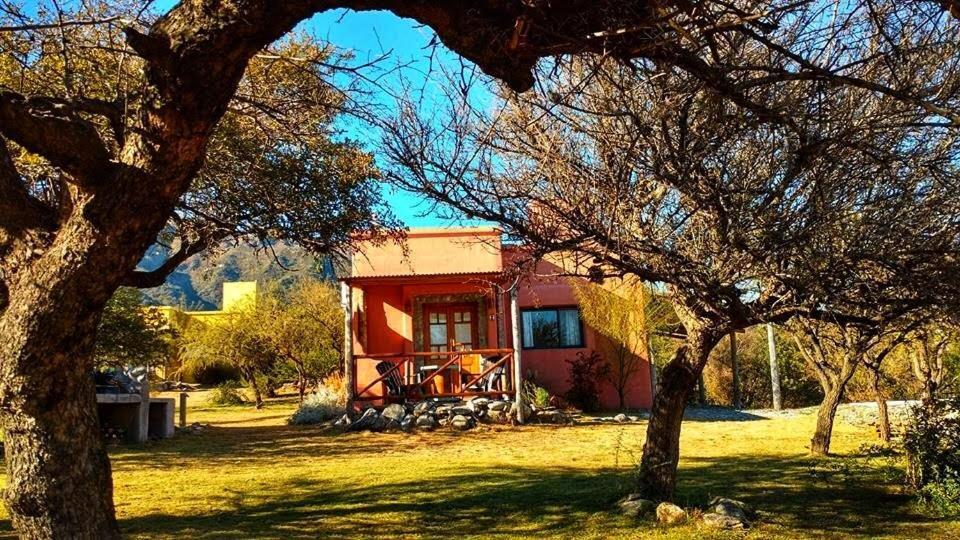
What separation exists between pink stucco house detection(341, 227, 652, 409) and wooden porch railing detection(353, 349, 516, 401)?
0.09 ft

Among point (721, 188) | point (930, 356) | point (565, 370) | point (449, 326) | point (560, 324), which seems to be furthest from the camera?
point (560, 324)

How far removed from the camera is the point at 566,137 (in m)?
5.94

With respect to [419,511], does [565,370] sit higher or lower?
higher

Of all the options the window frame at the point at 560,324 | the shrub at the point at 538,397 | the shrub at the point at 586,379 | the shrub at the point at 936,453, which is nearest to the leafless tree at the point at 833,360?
the shrub at the point at 936,453

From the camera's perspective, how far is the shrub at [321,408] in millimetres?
16672

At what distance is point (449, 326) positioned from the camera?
1858 centimetres

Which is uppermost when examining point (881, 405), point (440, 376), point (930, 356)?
point (930, 356)

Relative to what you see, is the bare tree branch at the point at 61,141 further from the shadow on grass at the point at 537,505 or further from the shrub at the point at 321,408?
the shrub at the point at 321,408

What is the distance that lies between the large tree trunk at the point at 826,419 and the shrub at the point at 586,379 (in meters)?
8.41

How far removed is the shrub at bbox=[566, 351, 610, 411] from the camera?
18156mm

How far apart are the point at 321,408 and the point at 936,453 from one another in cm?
1288

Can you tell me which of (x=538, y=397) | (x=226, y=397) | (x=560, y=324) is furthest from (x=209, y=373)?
(x=538, y=397)

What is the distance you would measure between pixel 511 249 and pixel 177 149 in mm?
3931

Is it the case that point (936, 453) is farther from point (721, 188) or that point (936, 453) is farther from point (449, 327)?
point (449, 327)
